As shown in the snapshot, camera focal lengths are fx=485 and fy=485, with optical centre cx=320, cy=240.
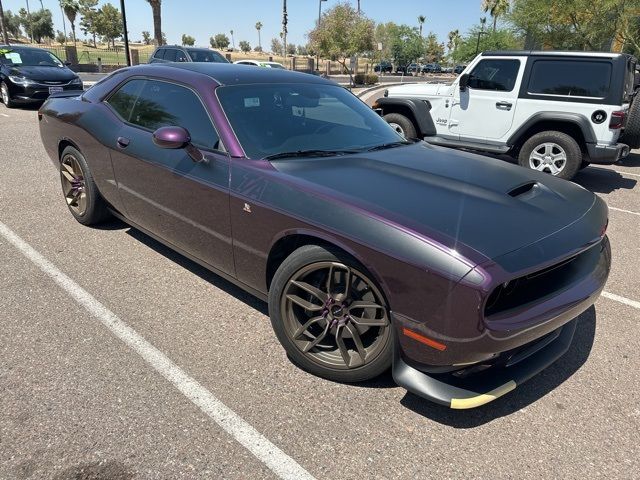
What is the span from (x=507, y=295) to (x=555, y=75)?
6250 millimetres

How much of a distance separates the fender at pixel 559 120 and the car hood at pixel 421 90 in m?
1.48

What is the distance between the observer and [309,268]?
250 centimetres

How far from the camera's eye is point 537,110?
23.7ft

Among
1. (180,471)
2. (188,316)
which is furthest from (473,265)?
(188,316)

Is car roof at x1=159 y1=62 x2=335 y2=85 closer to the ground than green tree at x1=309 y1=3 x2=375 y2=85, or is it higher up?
closer to the ground

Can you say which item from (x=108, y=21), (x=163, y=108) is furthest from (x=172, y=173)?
(x=108, y=21)

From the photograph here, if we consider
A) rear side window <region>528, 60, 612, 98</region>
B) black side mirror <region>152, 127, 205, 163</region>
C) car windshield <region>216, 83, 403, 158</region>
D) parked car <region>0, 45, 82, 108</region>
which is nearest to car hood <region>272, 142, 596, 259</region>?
car windshield <region>216, 83, 403, 158</region>

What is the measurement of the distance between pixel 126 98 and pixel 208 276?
1.65 meters

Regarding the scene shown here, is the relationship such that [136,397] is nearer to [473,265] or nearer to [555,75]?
[473,265]

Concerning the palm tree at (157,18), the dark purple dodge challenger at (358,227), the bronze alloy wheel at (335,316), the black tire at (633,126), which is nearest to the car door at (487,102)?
the black tire at (633,126)

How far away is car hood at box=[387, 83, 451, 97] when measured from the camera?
27.2 ft

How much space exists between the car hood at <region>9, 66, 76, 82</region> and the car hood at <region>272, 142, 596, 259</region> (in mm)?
13076

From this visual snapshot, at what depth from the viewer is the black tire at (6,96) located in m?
13.3

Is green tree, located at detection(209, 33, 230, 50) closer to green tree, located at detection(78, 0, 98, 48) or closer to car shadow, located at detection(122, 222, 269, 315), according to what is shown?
green tree, located at detection(78, 0, 98, 48)
